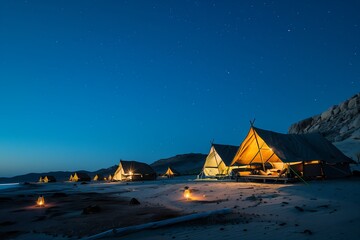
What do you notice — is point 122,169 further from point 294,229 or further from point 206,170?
point 294,229

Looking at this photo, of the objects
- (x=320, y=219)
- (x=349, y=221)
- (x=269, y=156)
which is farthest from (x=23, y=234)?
(x=269, y=156)

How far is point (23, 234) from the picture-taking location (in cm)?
821

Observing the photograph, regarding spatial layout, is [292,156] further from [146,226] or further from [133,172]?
[133,172]

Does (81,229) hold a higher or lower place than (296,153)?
lower

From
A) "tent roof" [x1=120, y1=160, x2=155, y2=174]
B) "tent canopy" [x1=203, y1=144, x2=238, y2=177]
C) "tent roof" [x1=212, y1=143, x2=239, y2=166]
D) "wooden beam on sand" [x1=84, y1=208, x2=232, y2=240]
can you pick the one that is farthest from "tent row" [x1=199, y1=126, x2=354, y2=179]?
"tent roof" [x1=120, y1=160, x2=155, y2=174]

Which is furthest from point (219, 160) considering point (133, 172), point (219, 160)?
point (133, 172)

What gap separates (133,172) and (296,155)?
3045 cm

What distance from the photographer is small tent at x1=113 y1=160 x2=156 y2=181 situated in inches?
1797

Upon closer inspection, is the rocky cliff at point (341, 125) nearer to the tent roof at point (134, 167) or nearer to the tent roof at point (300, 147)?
the tent roof at point (300, 147)

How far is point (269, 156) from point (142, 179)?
25.5 m

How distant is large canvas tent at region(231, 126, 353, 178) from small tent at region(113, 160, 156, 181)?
2375 cm

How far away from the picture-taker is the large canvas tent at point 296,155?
21.3 m

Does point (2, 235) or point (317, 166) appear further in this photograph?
point (317, 166)

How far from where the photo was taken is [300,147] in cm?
2284
